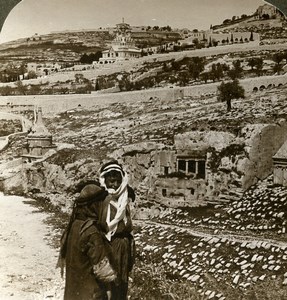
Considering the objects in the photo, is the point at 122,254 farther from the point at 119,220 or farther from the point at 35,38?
the point at 35,38

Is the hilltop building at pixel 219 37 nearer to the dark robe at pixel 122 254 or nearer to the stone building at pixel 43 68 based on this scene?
the stone building at pixel 43 68

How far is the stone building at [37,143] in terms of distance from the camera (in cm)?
300

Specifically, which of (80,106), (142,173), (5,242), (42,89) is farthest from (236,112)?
(5,242)

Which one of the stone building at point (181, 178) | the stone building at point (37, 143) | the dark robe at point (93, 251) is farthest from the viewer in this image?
the stone building at point (37, 143)

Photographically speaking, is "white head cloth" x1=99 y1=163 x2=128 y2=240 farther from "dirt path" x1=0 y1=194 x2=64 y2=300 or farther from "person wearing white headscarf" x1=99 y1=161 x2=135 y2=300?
"dirt path" x1=0 y1=194 x2=64 y2=300

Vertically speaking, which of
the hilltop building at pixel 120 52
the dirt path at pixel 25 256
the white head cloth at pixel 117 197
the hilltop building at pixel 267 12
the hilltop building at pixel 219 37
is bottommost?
the dirt path at pixel 25 256

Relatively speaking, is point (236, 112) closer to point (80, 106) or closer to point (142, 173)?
point (142, 173)

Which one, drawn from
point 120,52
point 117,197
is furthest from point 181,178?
point 120,52

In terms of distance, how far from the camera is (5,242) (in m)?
2.96

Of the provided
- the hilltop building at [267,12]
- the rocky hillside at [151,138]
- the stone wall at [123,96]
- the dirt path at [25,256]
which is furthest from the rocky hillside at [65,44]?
the dirt path at [25,256]

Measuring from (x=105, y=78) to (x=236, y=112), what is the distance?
0.75 meters

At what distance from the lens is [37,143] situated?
119 inches

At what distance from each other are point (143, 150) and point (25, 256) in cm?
87

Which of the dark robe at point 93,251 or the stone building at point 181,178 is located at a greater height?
the stone building at point 181,178
